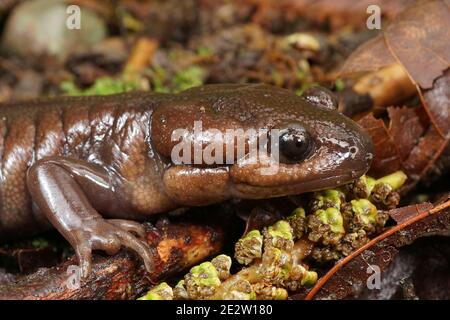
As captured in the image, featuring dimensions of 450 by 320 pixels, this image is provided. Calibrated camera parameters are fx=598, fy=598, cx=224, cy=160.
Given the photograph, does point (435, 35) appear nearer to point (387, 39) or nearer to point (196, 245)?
point (387, 39)

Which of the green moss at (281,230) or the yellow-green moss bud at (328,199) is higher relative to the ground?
the yellow-green moss bud at (328,199)

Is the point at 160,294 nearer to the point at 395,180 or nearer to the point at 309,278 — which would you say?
the point at 309,278

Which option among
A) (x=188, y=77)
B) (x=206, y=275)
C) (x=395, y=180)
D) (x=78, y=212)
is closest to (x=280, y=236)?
(x=206, y=275)

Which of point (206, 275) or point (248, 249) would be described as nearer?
point (206, 275)

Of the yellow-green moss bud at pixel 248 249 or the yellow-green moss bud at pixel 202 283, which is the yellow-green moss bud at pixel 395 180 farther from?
the yellow-green moss bud at pixel 202 283

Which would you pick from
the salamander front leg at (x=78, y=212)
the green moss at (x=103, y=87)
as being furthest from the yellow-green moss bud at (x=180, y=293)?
the green moss at (x=103, y=87)

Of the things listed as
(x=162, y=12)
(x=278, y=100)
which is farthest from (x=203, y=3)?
(x=278, y=100)
